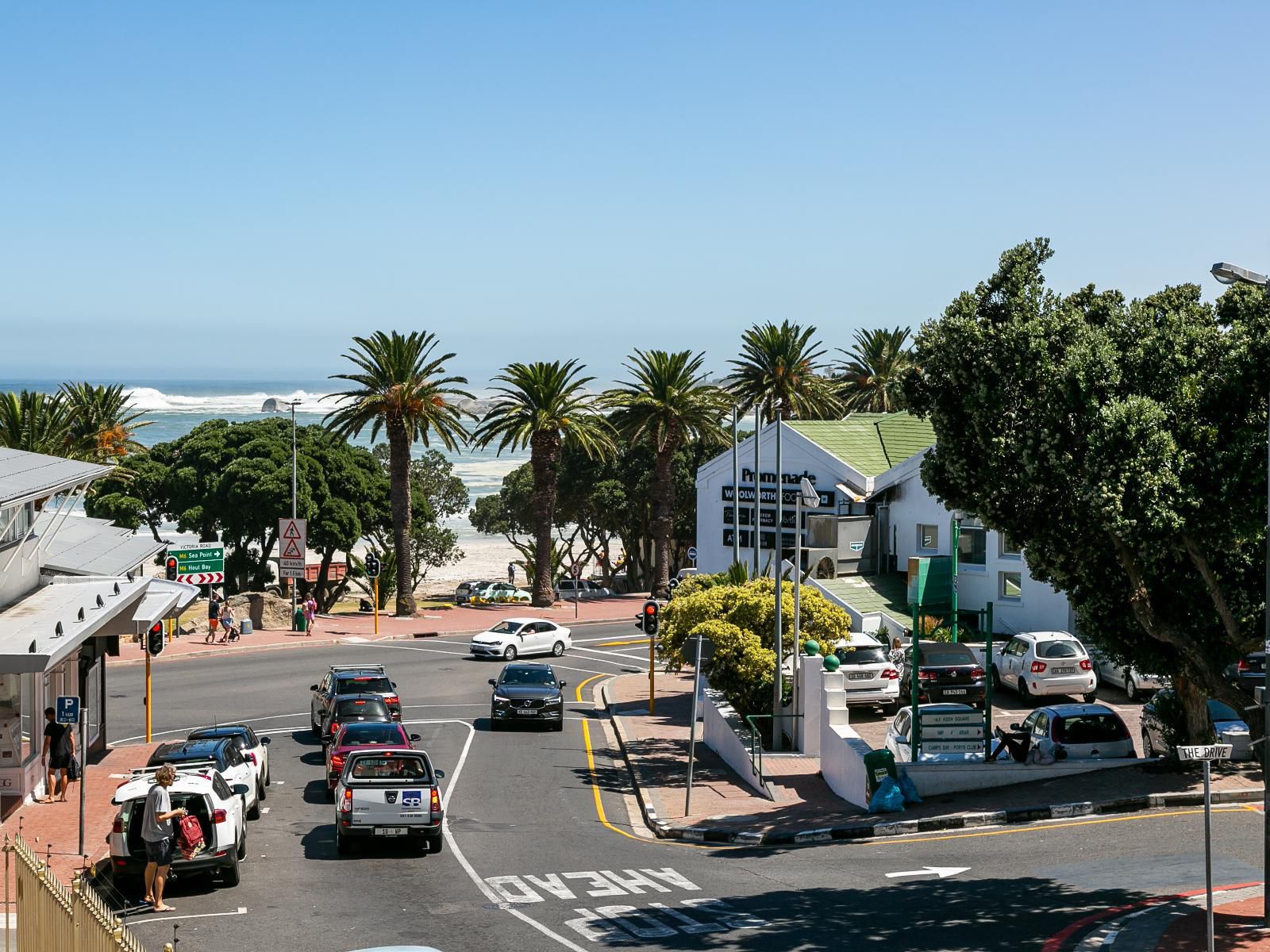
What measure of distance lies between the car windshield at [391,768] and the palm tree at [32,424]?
36454 millimetres

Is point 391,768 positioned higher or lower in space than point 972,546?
lower

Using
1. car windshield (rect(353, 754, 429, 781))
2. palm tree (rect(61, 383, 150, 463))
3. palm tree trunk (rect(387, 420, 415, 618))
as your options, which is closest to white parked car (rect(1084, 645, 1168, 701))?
car windshield (rect(353, 754, 429, 781))

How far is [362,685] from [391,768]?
1161 centimetres

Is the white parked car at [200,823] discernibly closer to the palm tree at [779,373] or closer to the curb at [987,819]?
the curb at [987,819]

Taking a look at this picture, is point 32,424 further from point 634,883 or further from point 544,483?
point 634,883

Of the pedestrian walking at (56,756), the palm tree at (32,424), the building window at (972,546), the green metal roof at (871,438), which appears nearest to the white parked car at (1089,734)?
the pedestrian walking at (56,756)

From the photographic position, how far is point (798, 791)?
2798 cm

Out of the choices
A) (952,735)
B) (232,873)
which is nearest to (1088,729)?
(952,735)

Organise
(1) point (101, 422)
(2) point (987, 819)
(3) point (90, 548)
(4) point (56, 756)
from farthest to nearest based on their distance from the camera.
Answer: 1. (1) point (101, 422)
2. (3) point (90, 548)
3. (4) point (56, 756)
4. (2) point (987, 819)

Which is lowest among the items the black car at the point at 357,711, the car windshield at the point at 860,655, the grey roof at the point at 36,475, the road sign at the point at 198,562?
the black car at the point at 357,711

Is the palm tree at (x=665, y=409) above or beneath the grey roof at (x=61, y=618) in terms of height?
above

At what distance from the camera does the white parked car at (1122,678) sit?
115ft

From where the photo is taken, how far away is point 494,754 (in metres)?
32.9

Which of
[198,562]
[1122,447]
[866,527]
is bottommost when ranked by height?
[198,562]
